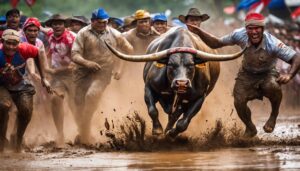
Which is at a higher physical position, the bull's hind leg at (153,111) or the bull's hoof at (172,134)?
the bull's hind leg at (153,111)

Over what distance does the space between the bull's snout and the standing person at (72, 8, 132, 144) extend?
3.06 m

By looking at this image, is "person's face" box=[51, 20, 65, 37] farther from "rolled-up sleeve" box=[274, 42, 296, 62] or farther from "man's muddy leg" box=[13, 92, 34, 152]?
"rolled-up sleeve" box=[274, 42, 296, 62]

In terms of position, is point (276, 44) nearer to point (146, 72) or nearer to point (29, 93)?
point (146, 72)

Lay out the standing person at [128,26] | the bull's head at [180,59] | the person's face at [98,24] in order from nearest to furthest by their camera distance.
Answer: the bull's head at [180,59]
the person's face at [98,24]
the standing person at [128,26]

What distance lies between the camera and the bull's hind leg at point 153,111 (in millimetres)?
13203

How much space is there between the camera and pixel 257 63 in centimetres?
1372

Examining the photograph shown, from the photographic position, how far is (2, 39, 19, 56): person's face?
43.3 feet

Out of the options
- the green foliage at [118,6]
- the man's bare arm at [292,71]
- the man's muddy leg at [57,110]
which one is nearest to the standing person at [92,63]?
the man's muddy leg at [57,110]

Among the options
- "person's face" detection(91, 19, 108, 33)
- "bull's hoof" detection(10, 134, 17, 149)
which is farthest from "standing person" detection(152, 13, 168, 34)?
"bull's hoof" detection(10, 134, 17, 149)

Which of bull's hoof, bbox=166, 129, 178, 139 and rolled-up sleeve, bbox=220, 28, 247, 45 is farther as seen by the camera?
rolled-up sleeve, bbox=220, 28, 247, 45

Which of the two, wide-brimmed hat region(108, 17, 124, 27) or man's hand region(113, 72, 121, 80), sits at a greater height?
wide-brimmed hat region(108, 17, 124, 27)

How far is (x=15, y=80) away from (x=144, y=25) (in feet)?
14.9

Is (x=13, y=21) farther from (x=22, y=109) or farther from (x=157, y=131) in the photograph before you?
(x=157, y=131)

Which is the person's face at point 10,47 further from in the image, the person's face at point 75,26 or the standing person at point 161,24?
the person's face at point 75,26
